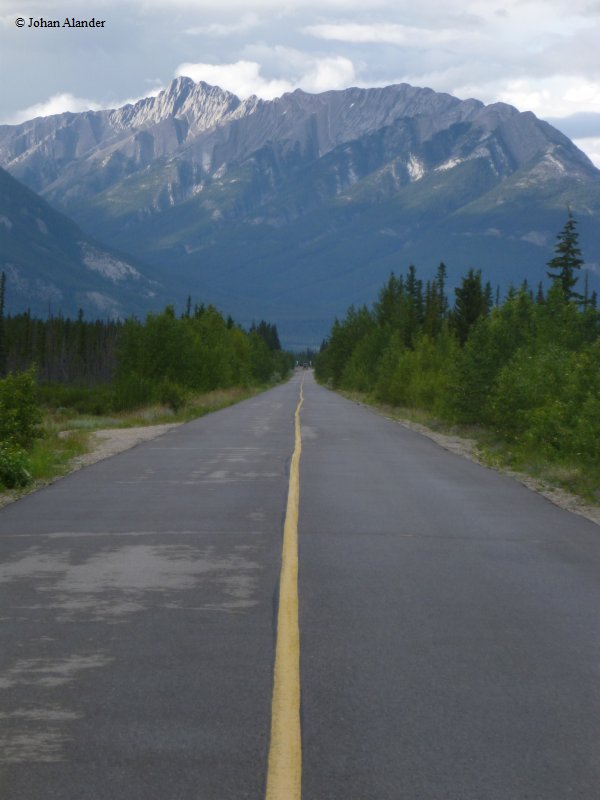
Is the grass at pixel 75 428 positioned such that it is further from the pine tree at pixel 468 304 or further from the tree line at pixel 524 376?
the pine tree at pixel 468 304

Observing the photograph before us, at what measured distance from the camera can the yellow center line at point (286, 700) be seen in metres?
4.55

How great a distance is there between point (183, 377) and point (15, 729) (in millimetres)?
46085

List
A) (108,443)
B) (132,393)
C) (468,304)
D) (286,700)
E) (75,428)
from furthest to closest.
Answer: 1. (468,304)
2. (132,393)
3. (75,428)
4. (108,443)
5. (286,700)

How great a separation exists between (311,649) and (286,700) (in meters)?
1.07

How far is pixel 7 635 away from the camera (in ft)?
22.8

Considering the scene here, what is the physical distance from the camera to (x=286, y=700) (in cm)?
565

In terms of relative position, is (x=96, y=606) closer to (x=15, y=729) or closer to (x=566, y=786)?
(x=15, y=729)

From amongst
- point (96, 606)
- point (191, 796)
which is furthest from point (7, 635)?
point (191, 796)

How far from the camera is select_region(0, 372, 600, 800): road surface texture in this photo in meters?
4.70

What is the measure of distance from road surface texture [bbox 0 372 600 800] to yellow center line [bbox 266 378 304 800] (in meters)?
0.06

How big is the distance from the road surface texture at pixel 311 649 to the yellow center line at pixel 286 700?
57 millimetres

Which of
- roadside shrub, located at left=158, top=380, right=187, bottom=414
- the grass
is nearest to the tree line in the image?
the grass

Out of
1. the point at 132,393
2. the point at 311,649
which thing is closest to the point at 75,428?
the point at 132,393

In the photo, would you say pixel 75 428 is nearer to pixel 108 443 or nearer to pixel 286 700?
pixel 108 443
